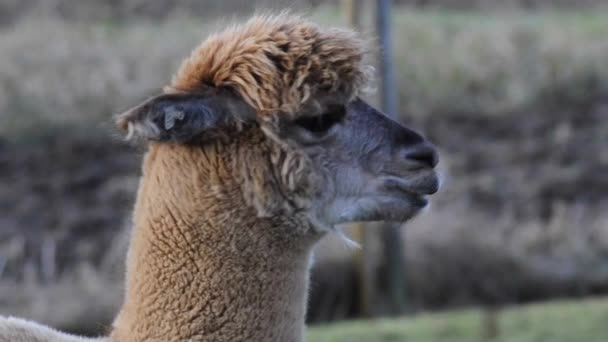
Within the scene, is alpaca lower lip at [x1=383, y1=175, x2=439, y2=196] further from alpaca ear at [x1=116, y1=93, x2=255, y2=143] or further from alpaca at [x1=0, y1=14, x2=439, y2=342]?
alpaca ear at [x1=116, y1=93, x2=255, y2=143]

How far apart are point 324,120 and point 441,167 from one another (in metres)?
7.12

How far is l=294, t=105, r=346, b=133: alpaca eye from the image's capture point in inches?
143

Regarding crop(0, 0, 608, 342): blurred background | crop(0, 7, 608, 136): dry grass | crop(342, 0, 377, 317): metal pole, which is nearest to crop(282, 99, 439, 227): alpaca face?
crop(0, 0, 608, 342): blurred background

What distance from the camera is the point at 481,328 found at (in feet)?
29.0

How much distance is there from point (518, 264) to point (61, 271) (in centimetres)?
378

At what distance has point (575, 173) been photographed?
13.1 meters

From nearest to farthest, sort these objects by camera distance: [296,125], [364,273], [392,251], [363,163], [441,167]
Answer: [296,125] → [363,163] → [364,273] → [392,251] → [441,167]

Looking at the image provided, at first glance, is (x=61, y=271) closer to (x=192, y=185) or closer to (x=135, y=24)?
(x=135, y=24)

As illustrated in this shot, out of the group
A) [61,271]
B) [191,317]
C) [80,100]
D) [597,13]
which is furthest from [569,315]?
[597,13]

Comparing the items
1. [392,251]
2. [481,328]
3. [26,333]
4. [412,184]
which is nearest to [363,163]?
[412,184]

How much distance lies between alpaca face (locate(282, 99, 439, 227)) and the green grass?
4.80m

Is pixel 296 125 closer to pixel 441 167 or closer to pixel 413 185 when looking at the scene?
pixel 413 185

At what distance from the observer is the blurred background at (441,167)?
979 centimetres

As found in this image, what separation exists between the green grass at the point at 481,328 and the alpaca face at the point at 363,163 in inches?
189
